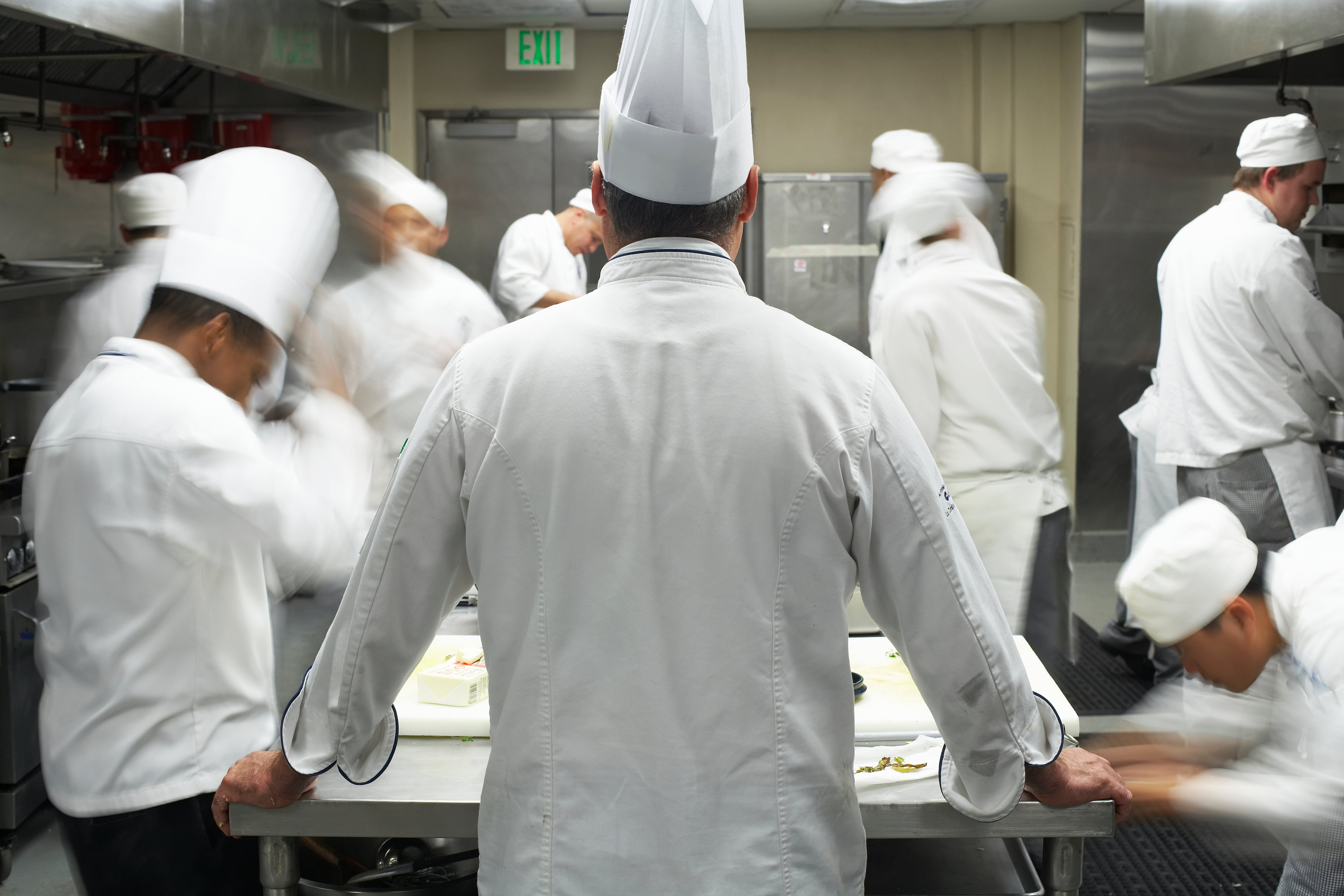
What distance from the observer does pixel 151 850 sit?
1.52 meters

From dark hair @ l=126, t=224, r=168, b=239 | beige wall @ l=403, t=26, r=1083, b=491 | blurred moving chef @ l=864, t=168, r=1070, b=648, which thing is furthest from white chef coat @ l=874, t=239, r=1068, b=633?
beige wall @ l=403, t=26, r=1083, b=491

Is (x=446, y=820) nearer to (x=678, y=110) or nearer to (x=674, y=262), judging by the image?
(x=674, y=262)

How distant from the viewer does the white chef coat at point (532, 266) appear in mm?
4832

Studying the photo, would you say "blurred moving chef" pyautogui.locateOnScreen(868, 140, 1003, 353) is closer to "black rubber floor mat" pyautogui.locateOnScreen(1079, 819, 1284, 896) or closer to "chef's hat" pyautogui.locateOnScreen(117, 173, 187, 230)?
"black rubber floor mat" pyautogui.locateOnScreen(1079, 819, 1284, 896)

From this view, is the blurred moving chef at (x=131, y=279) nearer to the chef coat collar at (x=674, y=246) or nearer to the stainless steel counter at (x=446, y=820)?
the stainless steel counter at (x=446, y=820)

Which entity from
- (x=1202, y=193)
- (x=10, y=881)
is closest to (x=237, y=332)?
(x=10, y=881)

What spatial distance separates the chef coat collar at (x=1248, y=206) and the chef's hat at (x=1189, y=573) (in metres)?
2.00

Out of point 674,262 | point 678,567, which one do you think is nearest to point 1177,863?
point 678,567

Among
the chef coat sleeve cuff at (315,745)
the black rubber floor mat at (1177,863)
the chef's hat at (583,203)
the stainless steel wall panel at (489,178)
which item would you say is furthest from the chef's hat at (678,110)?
the stainless steel wall panel at (489,178)

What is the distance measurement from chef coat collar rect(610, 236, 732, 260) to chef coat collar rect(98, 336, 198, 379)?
0.70 metres

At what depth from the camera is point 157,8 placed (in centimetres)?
306

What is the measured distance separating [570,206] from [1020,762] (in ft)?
14.6

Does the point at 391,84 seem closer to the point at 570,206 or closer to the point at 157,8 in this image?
the point at 570,206

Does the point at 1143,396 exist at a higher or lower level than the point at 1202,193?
lower
